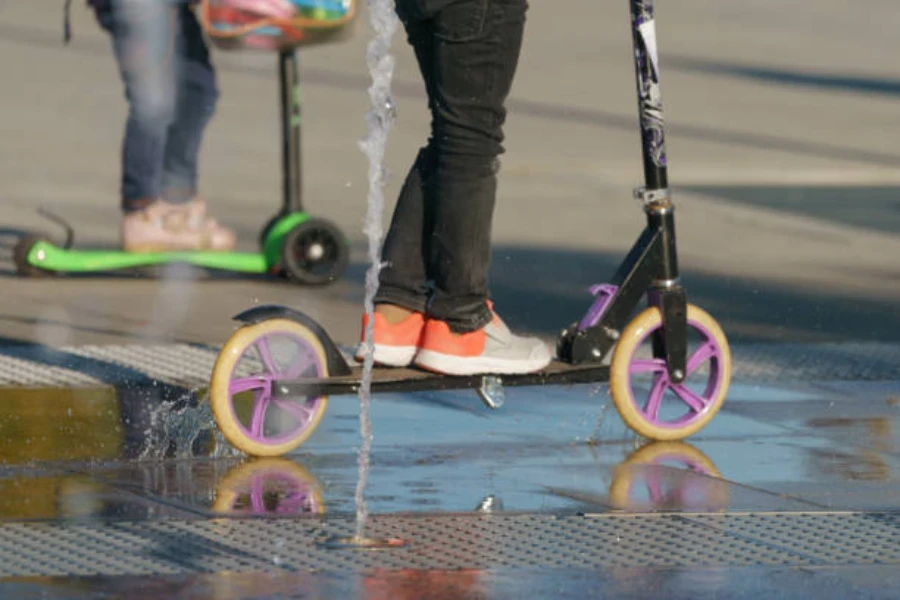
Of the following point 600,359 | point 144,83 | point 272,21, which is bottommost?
point 600,359

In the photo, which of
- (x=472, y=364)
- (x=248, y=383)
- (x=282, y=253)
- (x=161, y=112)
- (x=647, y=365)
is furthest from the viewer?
(x=161, y=112)

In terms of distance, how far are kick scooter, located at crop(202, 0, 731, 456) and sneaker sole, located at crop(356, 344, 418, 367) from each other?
0.08ft

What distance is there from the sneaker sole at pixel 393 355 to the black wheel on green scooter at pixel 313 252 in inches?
118

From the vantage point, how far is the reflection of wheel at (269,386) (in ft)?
18.9

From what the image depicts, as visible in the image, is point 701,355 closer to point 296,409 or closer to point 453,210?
point 453,210

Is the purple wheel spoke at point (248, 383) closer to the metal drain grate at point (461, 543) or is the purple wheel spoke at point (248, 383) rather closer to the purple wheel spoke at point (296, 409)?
the purple wheel spoke at point (296, 409)

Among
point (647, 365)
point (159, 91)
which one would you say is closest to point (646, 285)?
point (647, 365)

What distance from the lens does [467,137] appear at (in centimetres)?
579

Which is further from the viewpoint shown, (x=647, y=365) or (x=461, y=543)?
(x=647, y=365)

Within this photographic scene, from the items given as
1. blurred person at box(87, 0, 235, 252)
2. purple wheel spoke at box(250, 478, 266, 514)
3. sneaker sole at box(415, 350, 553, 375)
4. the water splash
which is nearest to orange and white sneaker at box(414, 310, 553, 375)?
sneaker sole at box(415, 350, 553, 375)

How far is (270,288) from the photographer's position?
893 cm

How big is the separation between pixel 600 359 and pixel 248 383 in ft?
3.20

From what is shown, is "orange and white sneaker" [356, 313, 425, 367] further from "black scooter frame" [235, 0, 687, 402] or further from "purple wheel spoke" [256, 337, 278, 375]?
"purple wheel spoke" [256, 337, 278, 375]

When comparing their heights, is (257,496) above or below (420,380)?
below
